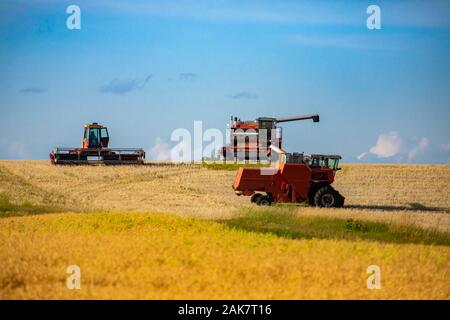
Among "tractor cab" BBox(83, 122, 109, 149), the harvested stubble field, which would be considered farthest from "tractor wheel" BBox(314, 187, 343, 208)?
"tractor cab" BBox(83, 122, 109, 149)

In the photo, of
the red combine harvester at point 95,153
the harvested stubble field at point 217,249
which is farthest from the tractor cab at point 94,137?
the harvested stubble field at point 217,249

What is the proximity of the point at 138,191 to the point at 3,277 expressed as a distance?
24558 mm

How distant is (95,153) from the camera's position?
168 feet

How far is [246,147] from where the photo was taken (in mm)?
45875

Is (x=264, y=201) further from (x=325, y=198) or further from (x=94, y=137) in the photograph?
(x=94, y=137)

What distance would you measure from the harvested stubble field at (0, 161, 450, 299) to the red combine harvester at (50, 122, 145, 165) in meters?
16.0

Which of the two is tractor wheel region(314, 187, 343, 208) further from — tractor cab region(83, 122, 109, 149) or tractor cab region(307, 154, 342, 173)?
tractor cab region(83, 122, 109, 149)

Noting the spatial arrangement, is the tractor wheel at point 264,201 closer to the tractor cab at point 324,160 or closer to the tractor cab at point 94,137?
the tractor cab at point 324,160

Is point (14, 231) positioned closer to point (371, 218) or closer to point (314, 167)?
point (371, 218)

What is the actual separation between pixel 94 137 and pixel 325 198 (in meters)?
26.5

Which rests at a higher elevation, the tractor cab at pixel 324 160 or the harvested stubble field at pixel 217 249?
the tractor cab at pixel 324 160

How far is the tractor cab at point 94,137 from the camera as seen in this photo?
5234cm

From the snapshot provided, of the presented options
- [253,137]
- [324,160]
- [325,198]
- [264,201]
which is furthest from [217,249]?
[253,137]
